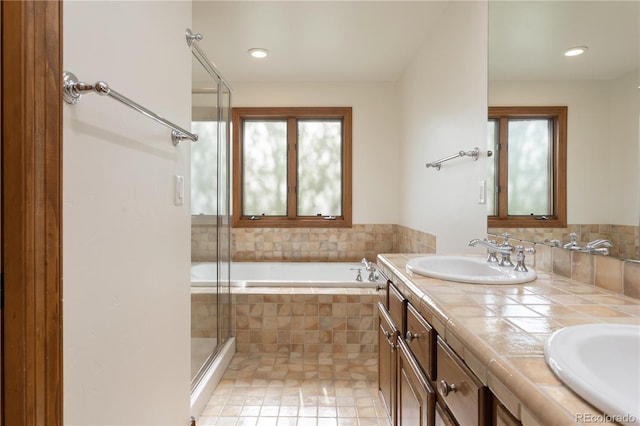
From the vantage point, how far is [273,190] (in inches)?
153

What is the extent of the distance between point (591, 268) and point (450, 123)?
4.60 ft

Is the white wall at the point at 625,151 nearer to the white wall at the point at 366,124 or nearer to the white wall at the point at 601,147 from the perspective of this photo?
the white wall at the point at 601,147

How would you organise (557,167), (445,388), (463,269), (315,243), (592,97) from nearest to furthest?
(445,388)
(592,97)
(557,167)
(463,269)
(315,243)

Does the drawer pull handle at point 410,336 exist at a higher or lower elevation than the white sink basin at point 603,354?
lower

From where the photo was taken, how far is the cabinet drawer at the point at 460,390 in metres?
0.72

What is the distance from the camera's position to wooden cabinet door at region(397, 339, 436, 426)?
1.05m

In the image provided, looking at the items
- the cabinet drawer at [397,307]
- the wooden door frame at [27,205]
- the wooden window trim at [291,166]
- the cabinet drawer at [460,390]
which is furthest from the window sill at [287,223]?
the wooden door frame at [27,205]

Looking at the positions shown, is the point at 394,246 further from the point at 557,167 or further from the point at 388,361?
the point at 557,167

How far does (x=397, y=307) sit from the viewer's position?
145cm

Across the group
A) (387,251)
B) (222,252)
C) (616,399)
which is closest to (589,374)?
(616,399)

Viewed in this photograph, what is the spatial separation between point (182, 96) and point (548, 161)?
4.91ft

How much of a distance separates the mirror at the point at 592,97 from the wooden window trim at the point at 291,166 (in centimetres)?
236

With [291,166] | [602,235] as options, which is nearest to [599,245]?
[602,235]

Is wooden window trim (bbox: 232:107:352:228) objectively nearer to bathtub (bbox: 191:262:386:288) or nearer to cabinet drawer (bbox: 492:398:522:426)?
bathtub (bbox: 191:262:386:288)
